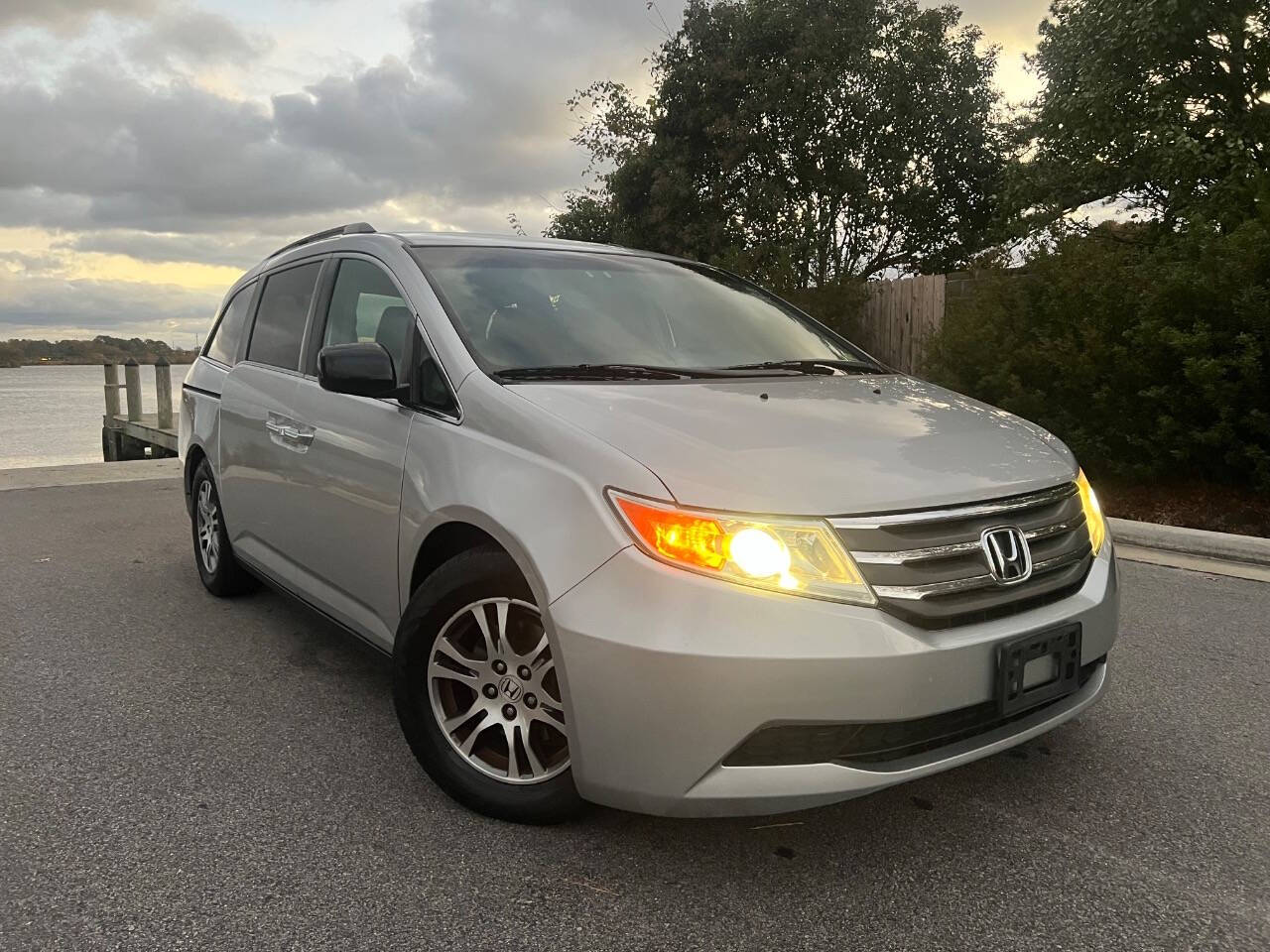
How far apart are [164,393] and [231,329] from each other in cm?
1578

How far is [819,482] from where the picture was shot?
2.34 meters

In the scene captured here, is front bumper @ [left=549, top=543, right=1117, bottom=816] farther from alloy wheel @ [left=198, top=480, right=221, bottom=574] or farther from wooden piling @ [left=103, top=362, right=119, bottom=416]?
wooden piling @ [left=103, top=362, right=119, bottom=416]

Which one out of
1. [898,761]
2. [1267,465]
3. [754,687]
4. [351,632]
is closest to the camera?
[754,687]

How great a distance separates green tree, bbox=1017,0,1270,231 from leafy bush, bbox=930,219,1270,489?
5488mm

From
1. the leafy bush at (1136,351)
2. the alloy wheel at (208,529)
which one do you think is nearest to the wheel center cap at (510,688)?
the alloy wheel at (208,529)

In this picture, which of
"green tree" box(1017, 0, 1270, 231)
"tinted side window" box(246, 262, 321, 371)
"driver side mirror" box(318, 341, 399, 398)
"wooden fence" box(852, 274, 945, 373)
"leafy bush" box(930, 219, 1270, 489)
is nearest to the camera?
"driver side mirror" box(318, 341, 399, 398)

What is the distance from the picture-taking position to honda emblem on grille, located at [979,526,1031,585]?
7.92 ft

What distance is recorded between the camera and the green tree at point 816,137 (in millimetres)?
20922

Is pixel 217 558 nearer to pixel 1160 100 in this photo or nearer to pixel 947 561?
pixel 947 561

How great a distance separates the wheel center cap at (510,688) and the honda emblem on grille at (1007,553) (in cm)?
123

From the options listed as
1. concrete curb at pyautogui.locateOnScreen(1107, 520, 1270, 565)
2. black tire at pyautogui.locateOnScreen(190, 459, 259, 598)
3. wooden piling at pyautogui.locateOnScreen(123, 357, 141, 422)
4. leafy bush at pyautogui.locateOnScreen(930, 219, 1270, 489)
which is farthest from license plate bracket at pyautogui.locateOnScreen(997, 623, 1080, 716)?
wooden piling at pyautogui.locateOnScreen(123, 357, 141, 422)

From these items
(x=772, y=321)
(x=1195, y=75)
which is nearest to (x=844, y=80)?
(x=1195, y=75)

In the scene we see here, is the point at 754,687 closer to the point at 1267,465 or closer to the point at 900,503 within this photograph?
the point at 900,503

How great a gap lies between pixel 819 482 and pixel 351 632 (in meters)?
1.91
